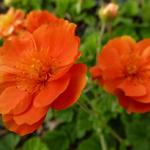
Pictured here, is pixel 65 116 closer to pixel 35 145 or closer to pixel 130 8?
pixel 35 145

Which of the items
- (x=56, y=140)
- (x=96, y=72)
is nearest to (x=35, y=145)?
(x=56, y=140)

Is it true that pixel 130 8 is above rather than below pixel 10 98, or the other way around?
below

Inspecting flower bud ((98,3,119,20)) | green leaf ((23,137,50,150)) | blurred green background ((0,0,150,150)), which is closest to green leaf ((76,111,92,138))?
blurred green background ((0,0,150,150))

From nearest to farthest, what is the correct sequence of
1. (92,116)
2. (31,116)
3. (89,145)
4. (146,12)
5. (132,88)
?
(31,116), (132,88), (92,116), (89,145), (146,12)

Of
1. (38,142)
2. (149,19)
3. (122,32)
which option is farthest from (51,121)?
(149,19)

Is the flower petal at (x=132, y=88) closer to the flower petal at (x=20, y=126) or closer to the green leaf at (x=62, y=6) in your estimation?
the flower petal at (x=20, y=126)

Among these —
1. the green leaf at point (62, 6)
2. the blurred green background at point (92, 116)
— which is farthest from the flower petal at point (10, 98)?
the green leaf at point (62, 6)
